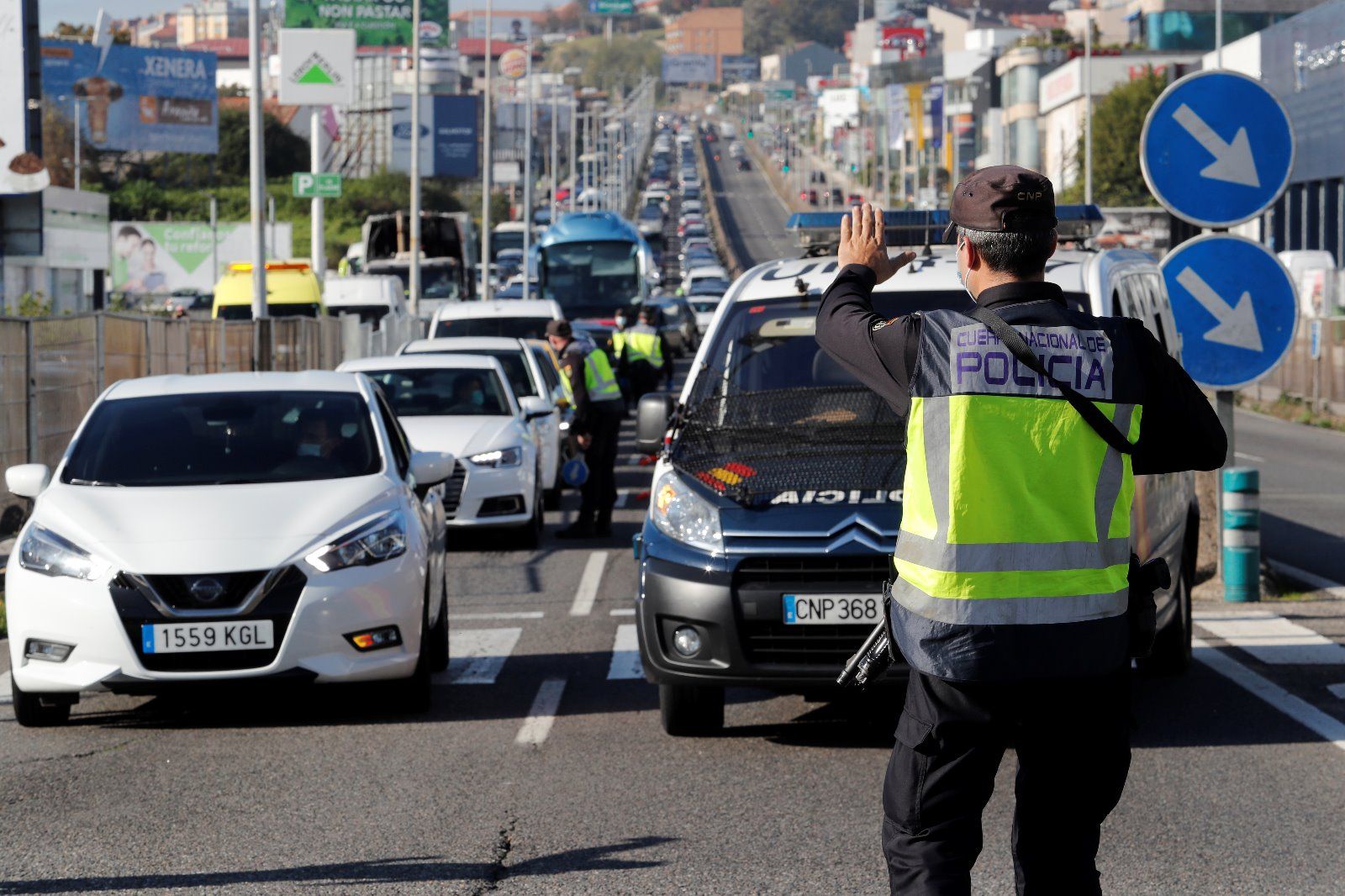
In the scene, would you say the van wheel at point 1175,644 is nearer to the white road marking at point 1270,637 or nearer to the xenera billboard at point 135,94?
the white road marking at point 1270,637

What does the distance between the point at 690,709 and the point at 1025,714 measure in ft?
13.9

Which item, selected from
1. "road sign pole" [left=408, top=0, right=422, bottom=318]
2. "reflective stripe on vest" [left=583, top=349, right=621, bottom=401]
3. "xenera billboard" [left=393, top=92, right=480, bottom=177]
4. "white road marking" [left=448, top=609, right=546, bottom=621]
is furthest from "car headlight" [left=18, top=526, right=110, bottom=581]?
"xenera billboard" [left=393, top=92, right=480, bottom=177]

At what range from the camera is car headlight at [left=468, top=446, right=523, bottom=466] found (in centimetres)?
1592

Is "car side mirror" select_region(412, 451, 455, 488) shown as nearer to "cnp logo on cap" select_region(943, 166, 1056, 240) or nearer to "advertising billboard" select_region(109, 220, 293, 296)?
"cnp logo on cap" select_region(943, 166, 1056, 240)

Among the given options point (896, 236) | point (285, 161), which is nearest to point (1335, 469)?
point (896, 236)

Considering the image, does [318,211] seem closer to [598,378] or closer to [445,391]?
[445,391]

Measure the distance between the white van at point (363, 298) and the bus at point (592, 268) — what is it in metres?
4.57

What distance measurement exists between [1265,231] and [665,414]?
63.4 m

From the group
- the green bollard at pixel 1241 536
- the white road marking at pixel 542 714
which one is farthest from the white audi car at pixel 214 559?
the green bollard at pixel 1241 536

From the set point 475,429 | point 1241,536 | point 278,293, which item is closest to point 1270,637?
point 1241,536

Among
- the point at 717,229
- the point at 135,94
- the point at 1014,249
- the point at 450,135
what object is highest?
the point at 135,94

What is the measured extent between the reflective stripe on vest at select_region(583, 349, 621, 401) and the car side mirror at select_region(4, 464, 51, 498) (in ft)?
25.1

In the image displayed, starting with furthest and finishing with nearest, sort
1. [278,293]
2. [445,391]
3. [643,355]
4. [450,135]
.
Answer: [450,135], [278,293], [643,355], [445,391]

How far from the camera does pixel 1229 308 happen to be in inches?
455
